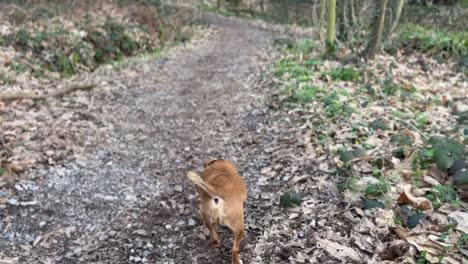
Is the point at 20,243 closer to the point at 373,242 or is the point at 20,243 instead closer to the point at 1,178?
the point at 1,178

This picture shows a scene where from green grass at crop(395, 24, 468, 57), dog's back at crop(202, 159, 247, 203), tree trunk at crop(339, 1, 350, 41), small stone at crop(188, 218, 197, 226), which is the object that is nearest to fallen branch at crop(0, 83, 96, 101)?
small stone at crop(188, 218, 197, 226)

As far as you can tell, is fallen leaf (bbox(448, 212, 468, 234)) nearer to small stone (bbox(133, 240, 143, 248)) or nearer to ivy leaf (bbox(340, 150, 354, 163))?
ivy leaf (bbox(340, 150, 354, 163))

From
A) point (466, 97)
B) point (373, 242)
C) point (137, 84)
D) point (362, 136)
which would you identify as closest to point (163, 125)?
point (137, 84)

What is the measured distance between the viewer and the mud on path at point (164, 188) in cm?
403

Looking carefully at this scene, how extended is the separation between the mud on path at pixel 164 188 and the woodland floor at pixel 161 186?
15 millimetres

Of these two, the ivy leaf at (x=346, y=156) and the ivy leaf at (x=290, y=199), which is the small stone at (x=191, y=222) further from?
the ivy leaf at (x=346, y=156)

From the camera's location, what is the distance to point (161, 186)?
17.5 ft

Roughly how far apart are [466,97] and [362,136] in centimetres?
413

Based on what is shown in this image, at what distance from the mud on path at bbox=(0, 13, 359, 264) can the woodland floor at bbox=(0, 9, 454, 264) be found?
2 centimetres

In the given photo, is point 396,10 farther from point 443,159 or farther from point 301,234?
point 301,234

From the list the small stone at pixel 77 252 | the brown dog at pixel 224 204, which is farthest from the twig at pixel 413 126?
the small stone at pixel 77 252

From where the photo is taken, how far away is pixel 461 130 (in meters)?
5.88

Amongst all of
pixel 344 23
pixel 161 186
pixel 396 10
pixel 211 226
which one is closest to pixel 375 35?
pixel 396 10

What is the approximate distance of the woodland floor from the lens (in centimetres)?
400
